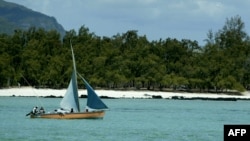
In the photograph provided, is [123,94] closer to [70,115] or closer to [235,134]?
[70,115]

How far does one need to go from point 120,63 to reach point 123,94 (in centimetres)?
747

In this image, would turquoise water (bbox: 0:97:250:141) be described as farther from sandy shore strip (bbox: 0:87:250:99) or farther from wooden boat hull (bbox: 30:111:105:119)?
sandy shore strip (bbox: 0:87:250:99)

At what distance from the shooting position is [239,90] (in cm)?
12238

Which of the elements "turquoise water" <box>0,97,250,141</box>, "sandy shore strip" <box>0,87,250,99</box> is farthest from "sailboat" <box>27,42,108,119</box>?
"sandy shore strip" <box>0,87,250,99</box>

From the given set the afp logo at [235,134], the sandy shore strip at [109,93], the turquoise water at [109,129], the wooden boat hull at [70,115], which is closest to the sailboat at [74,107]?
the wooden boat hull at [70,115]

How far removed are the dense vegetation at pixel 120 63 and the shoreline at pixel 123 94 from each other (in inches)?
72.7

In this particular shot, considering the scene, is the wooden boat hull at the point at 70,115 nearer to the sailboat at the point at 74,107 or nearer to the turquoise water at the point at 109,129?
the sailboat at the point at 74,107

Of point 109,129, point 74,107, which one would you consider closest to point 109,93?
point 74,107

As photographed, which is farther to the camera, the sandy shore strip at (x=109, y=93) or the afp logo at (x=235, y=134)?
the sandy shore strip at (x=109, y=93)

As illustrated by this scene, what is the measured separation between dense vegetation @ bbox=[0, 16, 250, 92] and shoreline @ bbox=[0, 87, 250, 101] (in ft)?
6.06

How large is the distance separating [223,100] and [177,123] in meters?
58.9

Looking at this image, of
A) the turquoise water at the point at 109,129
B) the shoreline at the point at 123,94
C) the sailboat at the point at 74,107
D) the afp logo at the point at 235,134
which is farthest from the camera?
the shoreline at the point at 123,94

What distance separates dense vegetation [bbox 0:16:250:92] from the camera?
118625mm

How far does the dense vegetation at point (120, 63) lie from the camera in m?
119
